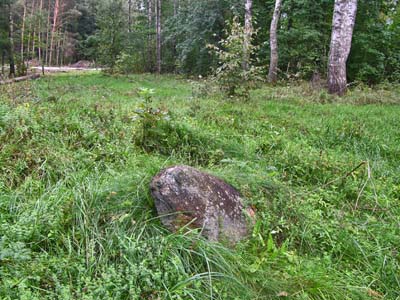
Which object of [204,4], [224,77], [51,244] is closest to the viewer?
[51,244]

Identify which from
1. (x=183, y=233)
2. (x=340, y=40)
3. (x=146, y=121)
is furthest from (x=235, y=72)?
(x=183, y=233)

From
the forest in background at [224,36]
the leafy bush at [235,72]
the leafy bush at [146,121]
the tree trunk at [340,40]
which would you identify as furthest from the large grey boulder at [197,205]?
the tree trunk at [340,40]

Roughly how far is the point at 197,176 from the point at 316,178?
157 centimetres

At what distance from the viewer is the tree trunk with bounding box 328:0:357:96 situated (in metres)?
7.09

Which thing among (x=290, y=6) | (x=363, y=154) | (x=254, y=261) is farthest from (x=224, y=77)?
(x=290, y=6)

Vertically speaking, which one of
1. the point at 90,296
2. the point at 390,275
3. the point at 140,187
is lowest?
the point at 390,275

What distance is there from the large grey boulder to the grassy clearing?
0.33ft

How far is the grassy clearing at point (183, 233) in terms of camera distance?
1720 mm

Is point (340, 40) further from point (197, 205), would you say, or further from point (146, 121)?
point (197, 205)

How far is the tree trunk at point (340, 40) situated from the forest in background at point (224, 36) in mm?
1166

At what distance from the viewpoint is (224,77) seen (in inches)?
261

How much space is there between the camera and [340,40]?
7.24 m

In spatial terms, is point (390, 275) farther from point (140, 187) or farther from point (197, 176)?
point (140, 187)

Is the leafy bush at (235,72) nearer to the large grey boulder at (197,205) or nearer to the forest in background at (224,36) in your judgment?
the forest in background at (224,36)
